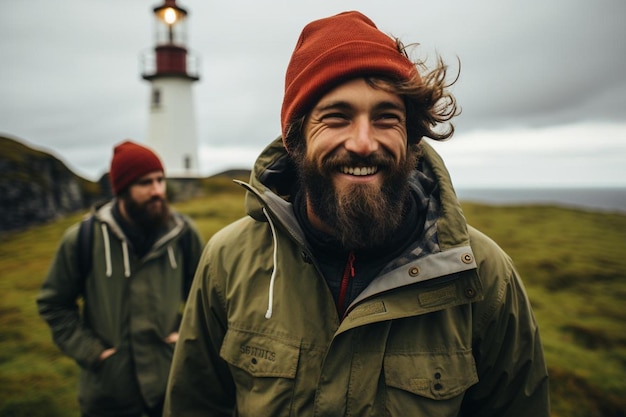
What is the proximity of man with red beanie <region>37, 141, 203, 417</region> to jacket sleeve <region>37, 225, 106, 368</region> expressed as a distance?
0.01m

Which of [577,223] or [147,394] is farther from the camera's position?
[577,223]

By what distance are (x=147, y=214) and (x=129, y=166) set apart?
31.0 inches

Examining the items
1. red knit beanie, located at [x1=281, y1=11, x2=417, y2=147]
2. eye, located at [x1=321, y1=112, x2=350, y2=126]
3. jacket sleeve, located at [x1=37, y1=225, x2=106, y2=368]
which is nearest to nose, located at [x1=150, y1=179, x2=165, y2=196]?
jacket sleeve, located at [x1=37, y1=225, x2=106, y2=368]

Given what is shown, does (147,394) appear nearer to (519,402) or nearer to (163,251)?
(163,251)

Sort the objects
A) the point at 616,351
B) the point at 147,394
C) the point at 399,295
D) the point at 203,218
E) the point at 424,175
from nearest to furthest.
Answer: the point at 399,295 → the point at 424,175 → the point at 147,394 → the point at 616,351 → the point at 203,218

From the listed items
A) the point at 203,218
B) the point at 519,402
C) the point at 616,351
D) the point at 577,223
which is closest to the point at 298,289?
the point at 519,402

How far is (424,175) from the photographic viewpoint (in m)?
3.05

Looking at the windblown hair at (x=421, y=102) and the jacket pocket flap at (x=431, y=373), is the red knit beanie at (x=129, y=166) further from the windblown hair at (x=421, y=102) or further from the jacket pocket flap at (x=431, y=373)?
the jacket pocket flap at (x=431, y=373)

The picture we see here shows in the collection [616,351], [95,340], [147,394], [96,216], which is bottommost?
[616,351]

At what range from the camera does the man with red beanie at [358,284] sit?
2348mm

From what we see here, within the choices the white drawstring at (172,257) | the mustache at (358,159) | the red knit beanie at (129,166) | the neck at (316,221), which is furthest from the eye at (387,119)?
the red knit beanie at (129,166)

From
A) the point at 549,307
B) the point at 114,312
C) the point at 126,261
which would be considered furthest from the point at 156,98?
the point at 114,312

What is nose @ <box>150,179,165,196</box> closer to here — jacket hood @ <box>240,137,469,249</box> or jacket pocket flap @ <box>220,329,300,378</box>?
jacket hood @ <box>240,137,469,249</box>

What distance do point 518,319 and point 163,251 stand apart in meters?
4.19
